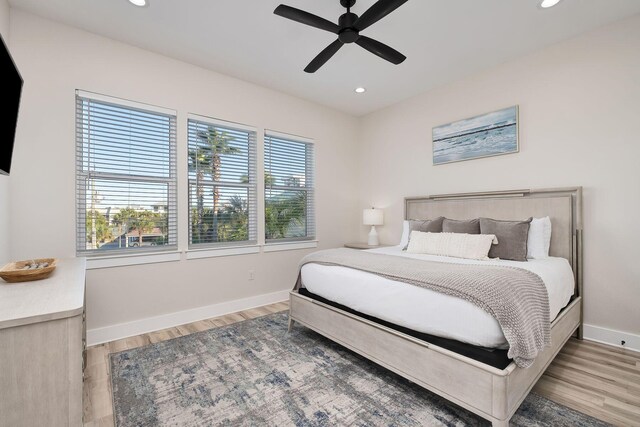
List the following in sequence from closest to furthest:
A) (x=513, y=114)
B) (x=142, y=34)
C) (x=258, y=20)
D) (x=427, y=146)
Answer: (x=258, y=20) → (x=142, y=34) → (x=513, y=114) → (x=427, y=146)

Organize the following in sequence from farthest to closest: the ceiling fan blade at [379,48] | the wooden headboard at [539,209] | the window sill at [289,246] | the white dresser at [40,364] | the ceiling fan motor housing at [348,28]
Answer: the window sill at [289,246] < the wooden headboard at [539,209] < the ceiling fan blade at [379,48] < the ceiling fan motor housing at [348,28] < the white dresser at [40,364]

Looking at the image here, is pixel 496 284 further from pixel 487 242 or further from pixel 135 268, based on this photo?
pixel 135 268

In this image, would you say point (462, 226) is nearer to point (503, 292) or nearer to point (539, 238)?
point (539, 238)

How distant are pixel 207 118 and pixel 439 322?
306cm

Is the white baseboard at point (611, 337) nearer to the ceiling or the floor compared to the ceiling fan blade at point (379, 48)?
nearer to the floor

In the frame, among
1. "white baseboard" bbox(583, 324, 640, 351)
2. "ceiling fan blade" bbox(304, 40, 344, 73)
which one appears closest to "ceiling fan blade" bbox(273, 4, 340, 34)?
"ceiling fan blade" bbox(304, 40, 344, 73)

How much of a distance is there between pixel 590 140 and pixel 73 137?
15.2 ft

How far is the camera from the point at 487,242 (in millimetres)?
2709

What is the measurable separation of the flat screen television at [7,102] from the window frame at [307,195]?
2.37 metres

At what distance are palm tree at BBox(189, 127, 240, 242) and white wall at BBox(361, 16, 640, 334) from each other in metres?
2.88

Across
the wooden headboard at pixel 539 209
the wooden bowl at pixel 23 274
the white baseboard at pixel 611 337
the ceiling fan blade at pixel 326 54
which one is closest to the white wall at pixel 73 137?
the wooden bowl at pixel 23 274

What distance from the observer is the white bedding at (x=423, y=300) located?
1.56 m

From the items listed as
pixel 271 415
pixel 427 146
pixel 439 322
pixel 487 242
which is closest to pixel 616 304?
pixel 487 242

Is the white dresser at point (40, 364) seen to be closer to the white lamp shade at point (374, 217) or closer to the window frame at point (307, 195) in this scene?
the window frame at point (307, 195)
